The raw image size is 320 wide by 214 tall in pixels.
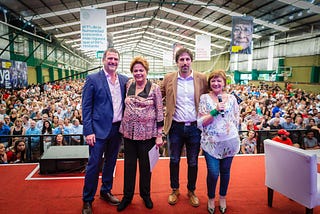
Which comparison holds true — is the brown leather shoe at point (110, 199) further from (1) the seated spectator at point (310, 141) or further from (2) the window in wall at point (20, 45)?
(2) the window in wall at point (20, 45)

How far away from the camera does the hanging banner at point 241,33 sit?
998cm

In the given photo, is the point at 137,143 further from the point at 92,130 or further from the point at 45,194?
the point at 45,194

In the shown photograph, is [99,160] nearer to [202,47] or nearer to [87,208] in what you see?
[87,208]

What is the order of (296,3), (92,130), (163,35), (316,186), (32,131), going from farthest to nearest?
(163,35) → (296,3) → (32,131) → (92,130) → (316,186)

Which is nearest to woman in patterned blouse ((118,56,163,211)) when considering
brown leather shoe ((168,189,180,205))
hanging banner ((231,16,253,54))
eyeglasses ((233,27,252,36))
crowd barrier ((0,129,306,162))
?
brown leather shoe ((168,189,180,205))

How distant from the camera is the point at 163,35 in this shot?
91.3 ft

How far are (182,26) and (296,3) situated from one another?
10751mm

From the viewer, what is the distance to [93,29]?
7.73m

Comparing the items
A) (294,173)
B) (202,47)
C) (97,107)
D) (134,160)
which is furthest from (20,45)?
(294,173)

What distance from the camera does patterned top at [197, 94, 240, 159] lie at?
2.23m

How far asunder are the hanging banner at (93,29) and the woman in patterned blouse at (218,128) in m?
6.04

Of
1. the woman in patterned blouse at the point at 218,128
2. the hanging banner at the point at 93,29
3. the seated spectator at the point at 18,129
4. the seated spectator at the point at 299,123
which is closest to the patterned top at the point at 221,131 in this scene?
the woman in patterned blouse at the point at 218,128

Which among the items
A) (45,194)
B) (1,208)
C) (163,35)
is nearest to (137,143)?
(45,194)

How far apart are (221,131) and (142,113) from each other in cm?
78
